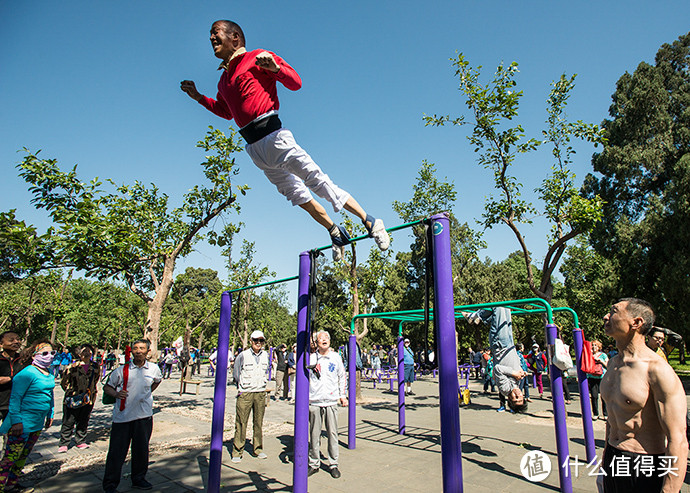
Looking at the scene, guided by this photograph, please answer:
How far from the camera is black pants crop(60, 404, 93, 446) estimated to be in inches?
272

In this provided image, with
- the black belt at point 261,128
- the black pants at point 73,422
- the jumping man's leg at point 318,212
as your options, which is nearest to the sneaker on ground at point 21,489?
the black pants at point 73,422

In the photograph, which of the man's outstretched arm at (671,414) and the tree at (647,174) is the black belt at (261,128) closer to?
the man's outstretched arm at (671,414)

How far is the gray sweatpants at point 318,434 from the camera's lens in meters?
5.61

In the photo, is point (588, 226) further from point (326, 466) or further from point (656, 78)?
point (656, 78)

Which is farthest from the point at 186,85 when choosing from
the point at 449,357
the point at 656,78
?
the point at 656,78

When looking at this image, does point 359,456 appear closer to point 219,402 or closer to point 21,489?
point 219,402

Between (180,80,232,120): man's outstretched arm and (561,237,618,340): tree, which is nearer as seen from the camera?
(180,80,232,120): man's outstretched arm

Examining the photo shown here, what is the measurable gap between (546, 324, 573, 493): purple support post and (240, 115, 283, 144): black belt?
443 centimetres

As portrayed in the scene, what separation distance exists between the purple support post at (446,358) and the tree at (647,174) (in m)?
16.8

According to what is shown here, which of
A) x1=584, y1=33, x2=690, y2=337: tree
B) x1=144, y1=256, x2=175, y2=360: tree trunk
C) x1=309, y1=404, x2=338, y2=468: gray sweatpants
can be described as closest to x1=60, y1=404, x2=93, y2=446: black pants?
x1=144, y1=256, x2=175, y2=360: tree trunk

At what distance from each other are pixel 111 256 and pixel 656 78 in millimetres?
22382

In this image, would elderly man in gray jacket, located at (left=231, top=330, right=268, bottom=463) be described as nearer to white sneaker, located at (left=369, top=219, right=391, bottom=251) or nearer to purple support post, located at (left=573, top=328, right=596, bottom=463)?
white sneaker, located at (left=369, top=219, right=391, bottom=251)

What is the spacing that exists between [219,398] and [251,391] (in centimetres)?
159

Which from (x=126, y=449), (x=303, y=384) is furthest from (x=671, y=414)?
(x=126, y=449)
